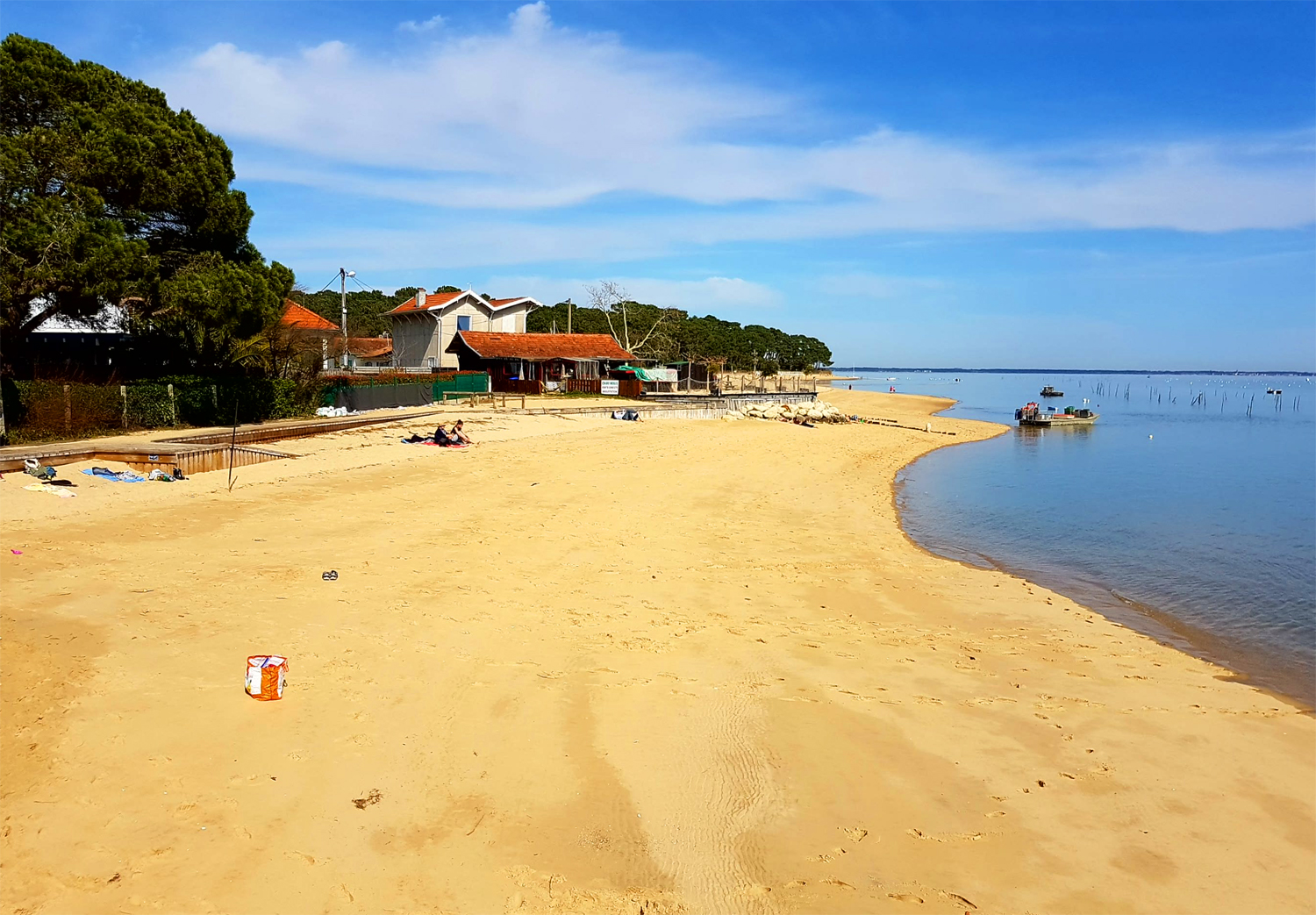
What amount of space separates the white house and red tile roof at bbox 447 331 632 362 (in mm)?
1090

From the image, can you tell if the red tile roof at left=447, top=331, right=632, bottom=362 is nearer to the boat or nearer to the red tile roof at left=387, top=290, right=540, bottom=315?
the red tile roof at left=387, top=290, right=540, bottom=315

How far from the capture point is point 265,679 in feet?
21.6

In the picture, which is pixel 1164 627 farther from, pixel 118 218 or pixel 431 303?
pixel 431 303

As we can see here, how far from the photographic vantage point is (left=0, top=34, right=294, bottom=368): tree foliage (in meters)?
18.5

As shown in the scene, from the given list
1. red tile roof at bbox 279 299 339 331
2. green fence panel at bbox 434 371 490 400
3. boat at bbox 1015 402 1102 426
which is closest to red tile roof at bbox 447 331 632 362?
green fence panel at bbox 434 371 490 400

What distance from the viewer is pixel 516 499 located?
16.9 meters

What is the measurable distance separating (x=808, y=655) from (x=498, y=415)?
25.2 meters

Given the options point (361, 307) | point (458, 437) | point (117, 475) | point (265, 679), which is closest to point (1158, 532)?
point (458, 437)

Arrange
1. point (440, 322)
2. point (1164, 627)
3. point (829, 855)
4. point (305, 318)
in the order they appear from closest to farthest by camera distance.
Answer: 1. point (829, 855)
2. point (1164, 627)
3. point (305, 318)
4. point (440, 322)

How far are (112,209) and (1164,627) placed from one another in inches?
1000

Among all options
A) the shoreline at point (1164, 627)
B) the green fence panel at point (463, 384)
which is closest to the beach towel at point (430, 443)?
the shoreline at point (1164, 627)

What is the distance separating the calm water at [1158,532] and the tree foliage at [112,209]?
19635 millimetres

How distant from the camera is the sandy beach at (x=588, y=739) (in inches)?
189

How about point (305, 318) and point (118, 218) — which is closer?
point (118, 218)
